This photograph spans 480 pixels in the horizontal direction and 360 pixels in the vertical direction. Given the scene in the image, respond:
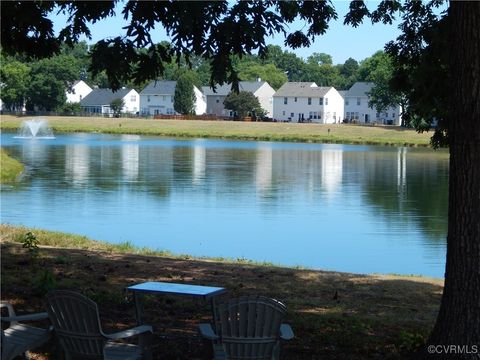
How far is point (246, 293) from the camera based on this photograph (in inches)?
368

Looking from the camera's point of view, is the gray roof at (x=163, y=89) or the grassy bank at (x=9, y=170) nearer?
the grassy bank at (x=9, y=170)

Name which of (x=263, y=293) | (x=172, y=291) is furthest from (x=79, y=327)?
(x=263, y=293)

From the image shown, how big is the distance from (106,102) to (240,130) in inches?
1663

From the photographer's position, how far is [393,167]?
142ft

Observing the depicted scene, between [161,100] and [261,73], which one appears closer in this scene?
[161,100]

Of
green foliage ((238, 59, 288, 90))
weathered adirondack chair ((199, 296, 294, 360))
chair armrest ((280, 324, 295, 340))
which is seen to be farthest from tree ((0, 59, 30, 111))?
weathered adirondack chair ((199, 296, 294, 360))

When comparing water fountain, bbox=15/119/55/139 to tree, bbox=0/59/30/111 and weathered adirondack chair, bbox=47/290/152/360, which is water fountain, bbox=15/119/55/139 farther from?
weathered adirondack chair, bbox=47/290/152/360

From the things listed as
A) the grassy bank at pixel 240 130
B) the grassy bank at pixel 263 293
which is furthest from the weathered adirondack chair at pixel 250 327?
the grassy bank at pixel 240 130

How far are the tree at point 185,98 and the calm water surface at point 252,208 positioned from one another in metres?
53.9

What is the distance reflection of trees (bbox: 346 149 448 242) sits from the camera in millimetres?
22941

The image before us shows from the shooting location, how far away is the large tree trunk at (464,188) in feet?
19.2

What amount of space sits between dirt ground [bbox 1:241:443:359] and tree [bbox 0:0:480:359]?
1.00 metres

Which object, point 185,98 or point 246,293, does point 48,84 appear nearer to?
point 185,98

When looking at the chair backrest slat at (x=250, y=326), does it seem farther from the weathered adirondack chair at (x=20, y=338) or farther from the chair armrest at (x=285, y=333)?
the weathered adirondack chair at (x=20, y=338)
